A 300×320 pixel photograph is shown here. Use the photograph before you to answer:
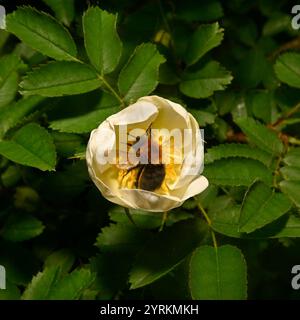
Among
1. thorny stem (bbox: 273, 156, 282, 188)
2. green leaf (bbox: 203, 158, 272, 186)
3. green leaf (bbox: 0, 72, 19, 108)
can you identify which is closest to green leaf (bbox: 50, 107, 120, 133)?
green leaf (bbox: 0, 72, 19, 108)

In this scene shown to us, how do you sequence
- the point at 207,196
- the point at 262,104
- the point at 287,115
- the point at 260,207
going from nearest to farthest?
1. the point at 260,207
2. the point at 207,196
3. the point at 287,115
4. the point at 262,104

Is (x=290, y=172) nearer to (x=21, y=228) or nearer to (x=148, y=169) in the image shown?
(x=148, y=169)

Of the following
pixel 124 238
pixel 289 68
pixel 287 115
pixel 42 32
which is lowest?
pixel 124 238

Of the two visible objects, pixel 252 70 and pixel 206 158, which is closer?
pixel 206 158

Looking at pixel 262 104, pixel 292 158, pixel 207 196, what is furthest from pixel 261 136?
pixel 262 104

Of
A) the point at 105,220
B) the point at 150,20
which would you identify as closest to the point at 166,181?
the point at 105,220

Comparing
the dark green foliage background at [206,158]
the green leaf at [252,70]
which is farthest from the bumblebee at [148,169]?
the green leaf at [252,70]

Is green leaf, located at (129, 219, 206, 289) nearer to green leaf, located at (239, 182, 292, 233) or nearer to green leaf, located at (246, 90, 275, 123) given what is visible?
green leaf, located at (239, 182, 292, 233)
